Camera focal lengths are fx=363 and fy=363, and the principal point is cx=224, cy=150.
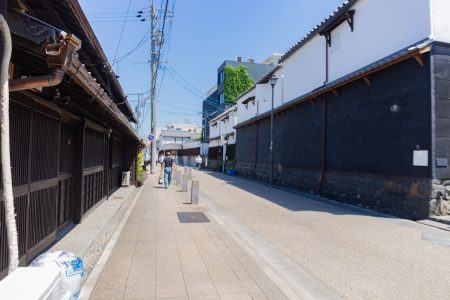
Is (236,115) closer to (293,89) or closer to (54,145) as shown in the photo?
(293,89)

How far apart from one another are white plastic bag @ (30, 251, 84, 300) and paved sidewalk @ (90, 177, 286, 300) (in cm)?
156

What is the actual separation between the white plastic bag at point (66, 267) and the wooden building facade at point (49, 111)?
1406 millimetres

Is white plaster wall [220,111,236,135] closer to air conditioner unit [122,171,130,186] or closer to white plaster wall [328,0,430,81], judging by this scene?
air conditioner unit [122,171,130,186]

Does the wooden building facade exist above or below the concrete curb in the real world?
above

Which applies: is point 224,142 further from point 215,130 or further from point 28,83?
point 28,83

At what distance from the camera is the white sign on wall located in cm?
1042

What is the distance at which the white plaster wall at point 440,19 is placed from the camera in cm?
1083

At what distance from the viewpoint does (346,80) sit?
14320 mm

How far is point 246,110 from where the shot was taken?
3394 centimetres

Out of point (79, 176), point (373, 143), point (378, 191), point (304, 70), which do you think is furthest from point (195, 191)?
point (304, 70)

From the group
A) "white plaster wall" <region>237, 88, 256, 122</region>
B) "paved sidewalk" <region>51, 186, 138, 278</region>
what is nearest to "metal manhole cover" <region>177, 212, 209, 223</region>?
"paved sidewalk" <region>51, 186, 138, 278</region>

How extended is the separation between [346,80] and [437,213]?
20.5 feet

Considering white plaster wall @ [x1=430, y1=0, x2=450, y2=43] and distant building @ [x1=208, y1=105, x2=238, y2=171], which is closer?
white plaster wall @ [x1=430, y1=0, x2=450, y2=43]

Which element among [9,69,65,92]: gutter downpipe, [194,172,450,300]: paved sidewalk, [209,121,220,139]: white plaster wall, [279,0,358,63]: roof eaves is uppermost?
[279,0,358,63]: roof eaves
